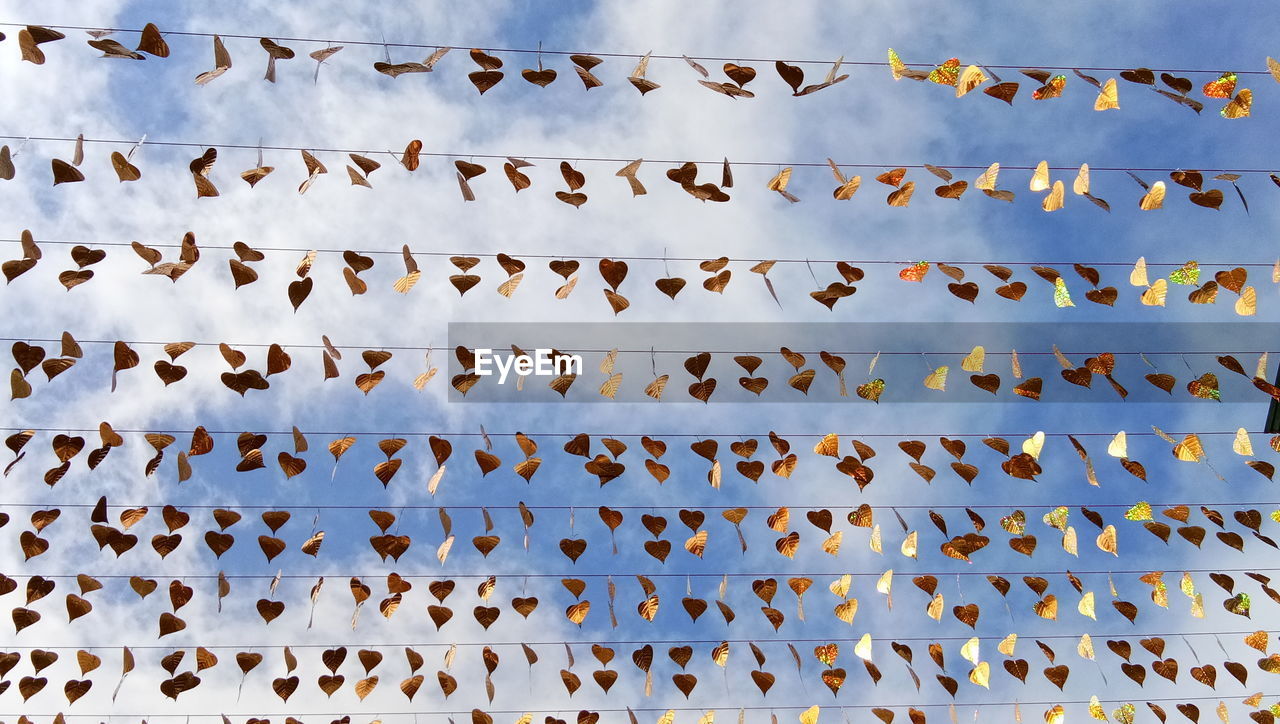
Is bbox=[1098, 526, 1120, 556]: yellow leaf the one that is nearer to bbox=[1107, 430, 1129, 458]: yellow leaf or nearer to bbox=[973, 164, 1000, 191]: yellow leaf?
bbox=[1107, 430, 1129, 458]: yellow leaf

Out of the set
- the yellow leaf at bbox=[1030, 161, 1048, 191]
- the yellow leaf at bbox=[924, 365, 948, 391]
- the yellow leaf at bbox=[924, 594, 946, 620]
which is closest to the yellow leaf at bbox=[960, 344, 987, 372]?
the yellow leaf at bbox=[924, 365, 948, 391]

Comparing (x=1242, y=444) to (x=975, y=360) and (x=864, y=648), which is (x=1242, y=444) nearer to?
(x=975, y=360)

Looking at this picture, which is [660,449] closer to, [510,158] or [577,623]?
[577,623]

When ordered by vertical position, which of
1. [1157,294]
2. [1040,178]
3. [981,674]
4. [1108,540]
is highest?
[1040,178]

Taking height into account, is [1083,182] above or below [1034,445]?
above

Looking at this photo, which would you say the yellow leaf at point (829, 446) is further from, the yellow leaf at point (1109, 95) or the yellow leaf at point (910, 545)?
the yellow leaf at point (1109, 95)

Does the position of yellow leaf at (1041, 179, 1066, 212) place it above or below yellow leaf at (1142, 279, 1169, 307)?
above


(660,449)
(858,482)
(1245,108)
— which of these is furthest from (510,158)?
(1245,108)

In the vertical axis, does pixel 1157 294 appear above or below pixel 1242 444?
above

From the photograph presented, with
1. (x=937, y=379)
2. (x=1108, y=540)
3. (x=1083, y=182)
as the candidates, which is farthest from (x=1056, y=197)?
(x=1108, y=540)

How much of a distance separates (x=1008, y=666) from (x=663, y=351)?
11.2 feet

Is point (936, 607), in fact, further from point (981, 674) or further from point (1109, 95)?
point (1109, 95)

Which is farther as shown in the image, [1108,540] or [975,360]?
[1108,540]

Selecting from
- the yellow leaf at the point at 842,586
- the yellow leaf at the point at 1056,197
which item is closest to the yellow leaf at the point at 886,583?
the yellow leaf at the point at 842,586
